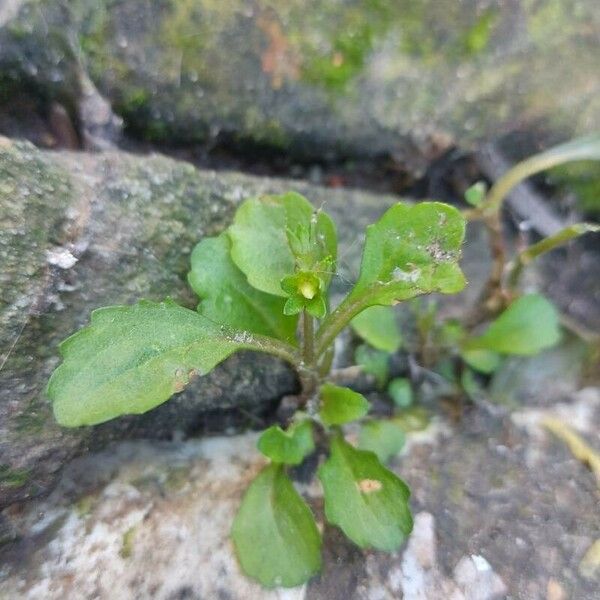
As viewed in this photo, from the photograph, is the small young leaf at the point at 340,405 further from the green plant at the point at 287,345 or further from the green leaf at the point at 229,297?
the green leaf at the point at 229,297

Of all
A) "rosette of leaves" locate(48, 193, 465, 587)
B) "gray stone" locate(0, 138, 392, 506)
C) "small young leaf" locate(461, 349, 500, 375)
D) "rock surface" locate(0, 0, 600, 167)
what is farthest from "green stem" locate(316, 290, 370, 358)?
"rock surface" locate(0, 0, 600, 167)

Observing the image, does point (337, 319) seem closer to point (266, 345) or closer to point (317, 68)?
point (266, 345)

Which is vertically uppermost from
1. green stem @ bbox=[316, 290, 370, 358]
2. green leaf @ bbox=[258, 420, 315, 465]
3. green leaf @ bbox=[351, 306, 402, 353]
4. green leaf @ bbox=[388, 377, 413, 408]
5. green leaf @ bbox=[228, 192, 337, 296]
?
green leaf @ bbox=[228, 192, 337, 296]

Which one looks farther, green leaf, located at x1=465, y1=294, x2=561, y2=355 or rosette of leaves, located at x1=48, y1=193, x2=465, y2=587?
green leaf, located at x1=465, y1=294, x2=561, y2=355

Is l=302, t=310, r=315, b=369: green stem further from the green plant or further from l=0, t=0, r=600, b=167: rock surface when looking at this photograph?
l=0, t=0, r=600, b=167: rock surface

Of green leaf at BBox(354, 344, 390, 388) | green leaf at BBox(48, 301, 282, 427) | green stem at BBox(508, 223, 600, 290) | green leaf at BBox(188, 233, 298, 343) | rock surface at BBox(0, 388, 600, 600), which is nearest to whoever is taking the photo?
green leaf at BBox(48, 301, 282, 427)

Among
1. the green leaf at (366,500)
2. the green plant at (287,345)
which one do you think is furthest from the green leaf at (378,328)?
the green leaf at (366,500)
